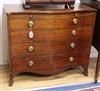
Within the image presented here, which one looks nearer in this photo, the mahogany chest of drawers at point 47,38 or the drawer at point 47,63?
the mahogany chest of drawers at point 47,38

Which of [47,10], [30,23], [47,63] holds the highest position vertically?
[47,10]

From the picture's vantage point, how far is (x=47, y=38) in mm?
2080

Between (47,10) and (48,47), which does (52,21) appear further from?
(48,47)

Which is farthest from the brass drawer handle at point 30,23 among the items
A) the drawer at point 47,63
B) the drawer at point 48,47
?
the drawer at point 47,63

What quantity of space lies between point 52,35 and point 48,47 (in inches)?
5.0

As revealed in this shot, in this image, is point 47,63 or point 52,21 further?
point 47,63

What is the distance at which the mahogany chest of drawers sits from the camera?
198 centimetres

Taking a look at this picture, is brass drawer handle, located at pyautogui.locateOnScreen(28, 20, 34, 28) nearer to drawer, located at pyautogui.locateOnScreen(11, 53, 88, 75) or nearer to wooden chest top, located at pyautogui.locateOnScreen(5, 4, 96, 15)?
wooden chest top, located at pyautogui.locateOnScreen(5, 4, 96, 15)

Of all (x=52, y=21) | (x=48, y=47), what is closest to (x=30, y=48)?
(x=48, y=47)

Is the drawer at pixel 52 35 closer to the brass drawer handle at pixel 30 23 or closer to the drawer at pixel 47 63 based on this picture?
the brass drawer handle at pixel 30 23

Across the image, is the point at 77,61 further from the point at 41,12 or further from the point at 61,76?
the point at 41,12

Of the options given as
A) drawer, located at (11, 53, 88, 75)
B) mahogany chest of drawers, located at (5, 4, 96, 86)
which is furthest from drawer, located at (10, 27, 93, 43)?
drawer, located at (11, 53, 88, 75)

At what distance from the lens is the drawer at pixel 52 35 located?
6.57ft

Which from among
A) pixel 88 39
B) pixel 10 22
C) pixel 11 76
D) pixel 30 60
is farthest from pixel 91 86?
pixel 10 22
